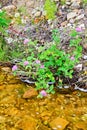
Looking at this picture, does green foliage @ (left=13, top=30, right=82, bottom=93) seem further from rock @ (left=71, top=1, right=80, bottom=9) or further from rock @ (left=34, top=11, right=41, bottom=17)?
rock @ (left=34, top=11, right=41, bottom=17)

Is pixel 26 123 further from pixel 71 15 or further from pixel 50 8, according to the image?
pixel 50 8

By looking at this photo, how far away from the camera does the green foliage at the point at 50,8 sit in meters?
5.73

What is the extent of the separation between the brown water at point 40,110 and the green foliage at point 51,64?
0.19 meters

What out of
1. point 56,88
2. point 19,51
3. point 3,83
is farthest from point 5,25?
point 56,88

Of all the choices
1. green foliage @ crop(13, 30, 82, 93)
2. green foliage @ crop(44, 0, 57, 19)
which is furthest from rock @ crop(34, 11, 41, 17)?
green foliage @ crop(13, 30, 82, 93)

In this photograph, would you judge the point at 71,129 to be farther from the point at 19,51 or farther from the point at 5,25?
the point at 5,25

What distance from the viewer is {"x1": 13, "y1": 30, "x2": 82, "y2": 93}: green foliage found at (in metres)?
4.70

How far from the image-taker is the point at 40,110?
4465 mm

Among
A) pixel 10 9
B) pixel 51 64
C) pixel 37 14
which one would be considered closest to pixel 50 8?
pixel 37 14

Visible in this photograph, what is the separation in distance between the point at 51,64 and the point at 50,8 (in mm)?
1343

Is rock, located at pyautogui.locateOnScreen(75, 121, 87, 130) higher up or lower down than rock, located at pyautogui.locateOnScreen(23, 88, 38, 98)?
lower down

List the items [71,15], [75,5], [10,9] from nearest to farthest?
[71,15]
[75,5]
[10,9]

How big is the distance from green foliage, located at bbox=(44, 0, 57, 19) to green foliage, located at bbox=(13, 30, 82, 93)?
81 cm

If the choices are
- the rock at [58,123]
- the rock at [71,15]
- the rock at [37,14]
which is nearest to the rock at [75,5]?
the rock at [71,15]
